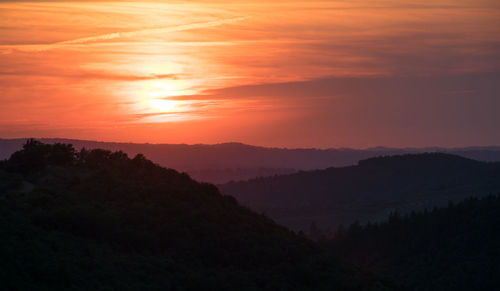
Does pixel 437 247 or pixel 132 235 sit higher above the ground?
pixel 132 235

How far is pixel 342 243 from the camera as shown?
361 feet

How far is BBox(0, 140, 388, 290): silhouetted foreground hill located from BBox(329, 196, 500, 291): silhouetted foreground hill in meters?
39.9

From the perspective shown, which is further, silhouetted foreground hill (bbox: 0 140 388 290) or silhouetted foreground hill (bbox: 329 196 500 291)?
silhouetted foreground hill (bbox: 329 196 500 291)

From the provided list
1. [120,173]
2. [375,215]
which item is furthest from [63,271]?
[375,215]

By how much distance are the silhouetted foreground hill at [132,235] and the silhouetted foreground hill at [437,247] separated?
39.9m

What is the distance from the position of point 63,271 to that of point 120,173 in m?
15.7

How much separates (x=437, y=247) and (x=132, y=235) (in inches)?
2635

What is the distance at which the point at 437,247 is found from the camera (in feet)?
320

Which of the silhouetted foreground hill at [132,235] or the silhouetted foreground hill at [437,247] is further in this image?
the silhouetted foreground hill at [437,247]

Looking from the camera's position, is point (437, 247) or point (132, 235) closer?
point (132, 235)

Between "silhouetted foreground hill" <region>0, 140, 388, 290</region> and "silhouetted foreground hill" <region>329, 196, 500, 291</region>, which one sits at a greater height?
"silhouetted foreground hill" <region>0, 140, 388, 290</region>

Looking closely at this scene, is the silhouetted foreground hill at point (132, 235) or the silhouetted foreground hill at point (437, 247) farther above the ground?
the silhouetted foreground hill at point (132, 235)

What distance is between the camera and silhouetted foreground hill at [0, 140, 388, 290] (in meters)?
30.8

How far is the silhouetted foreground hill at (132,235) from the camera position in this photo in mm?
30797
